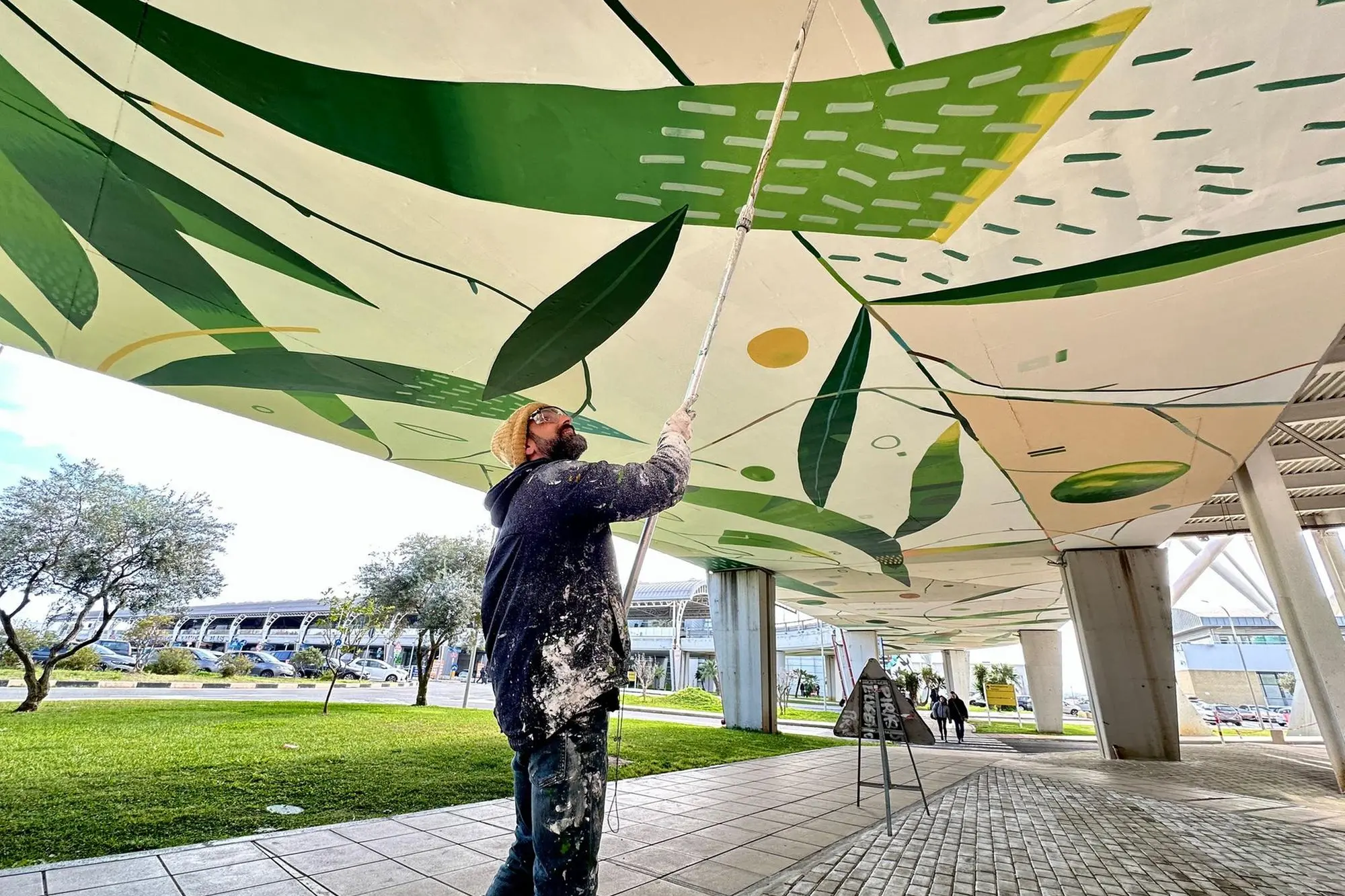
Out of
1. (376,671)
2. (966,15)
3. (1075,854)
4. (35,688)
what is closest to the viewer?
(966,15)

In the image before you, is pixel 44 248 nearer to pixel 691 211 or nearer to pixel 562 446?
pixel 691 211

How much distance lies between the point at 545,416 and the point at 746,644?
16886mm

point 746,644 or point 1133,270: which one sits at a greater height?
point 1133,270

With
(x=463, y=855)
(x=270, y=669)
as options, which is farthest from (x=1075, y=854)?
(x=270, y=669)

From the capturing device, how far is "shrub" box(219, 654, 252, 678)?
30266mm

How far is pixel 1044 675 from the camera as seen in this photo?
101ft

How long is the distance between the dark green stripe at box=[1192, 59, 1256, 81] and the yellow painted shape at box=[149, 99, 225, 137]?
6335mm

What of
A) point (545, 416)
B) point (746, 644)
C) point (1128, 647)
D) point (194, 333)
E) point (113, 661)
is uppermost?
point (194, 333)

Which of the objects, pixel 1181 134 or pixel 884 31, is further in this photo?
pixel 1181 134

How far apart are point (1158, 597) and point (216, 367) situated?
1810 centimetres

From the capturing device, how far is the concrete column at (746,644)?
17.2 meters

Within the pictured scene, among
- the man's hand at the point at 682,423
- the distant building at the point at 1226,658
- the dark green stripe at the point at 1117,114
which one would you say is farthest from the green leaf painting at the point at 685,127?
the distant building at the point at 1226,658

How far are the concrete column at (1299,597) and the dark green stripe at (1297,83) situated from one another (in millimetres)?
8902

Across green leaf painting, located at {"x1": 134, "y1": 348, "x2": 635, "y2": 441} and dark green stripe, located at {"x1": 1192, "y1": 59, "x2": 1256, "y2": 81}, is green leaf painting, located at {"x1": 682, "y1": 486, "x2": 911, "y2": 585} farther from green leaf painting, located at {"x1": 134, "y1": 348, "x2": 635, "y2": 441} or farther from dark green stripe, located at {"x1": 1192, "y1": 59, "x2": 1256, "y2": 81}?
dark green stripe, located at {"x1": 1192, "y1": 59, "x2": 1256, "y2": 81}
